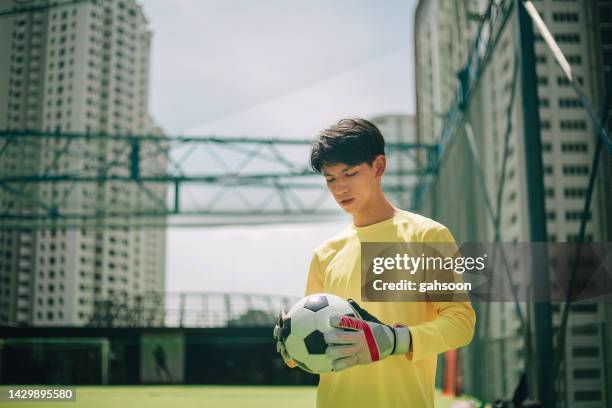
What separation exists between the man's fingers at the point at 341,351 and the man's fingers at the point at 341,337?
16 millimetres

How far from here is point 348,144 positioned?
2.41 m

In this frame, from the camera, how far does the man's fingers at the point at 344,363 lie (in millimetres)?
2117

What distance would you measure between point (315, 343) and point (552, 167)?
4.75m

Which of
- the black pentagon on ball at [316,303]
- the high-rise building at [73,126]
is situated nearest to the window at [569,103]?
the black pentagon on ball at [316,303]

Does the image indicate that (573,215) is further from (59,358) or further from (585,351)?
(59,358)

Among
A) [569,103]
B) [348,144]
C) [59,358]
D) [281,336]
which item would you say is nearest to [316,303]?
[281,336]

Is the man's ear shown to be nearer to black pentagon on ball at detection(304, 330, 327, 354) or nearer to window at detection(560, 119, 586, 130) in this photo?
black pentagon on ball at detection(304, 330, 327, 354)

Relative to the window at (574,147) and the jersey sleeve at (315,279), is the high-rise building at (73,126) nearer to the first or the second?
the jersey sleeve at (315,279)

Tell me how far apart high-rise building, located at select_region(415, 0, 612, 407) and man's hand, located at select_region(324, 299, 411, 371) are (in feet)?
11.0

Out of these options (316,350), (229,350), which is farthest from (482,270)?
(229,350)

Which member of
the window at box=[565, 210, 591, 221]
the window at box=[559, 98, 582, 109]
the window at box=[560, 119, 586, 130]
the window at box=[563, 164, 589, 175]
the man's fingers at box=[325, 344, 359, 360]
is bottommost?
the man's fingers at box=[325, 344, 359, 360]

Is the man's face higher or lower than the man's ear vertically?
lower

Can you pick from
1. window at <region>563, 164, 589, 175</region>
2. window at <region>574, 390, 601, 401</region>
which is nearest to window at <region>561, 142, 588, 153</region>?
window at <region>563, 164, 589, 175</region>

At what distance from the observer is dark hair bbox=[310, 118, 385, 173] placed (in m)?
2.41
